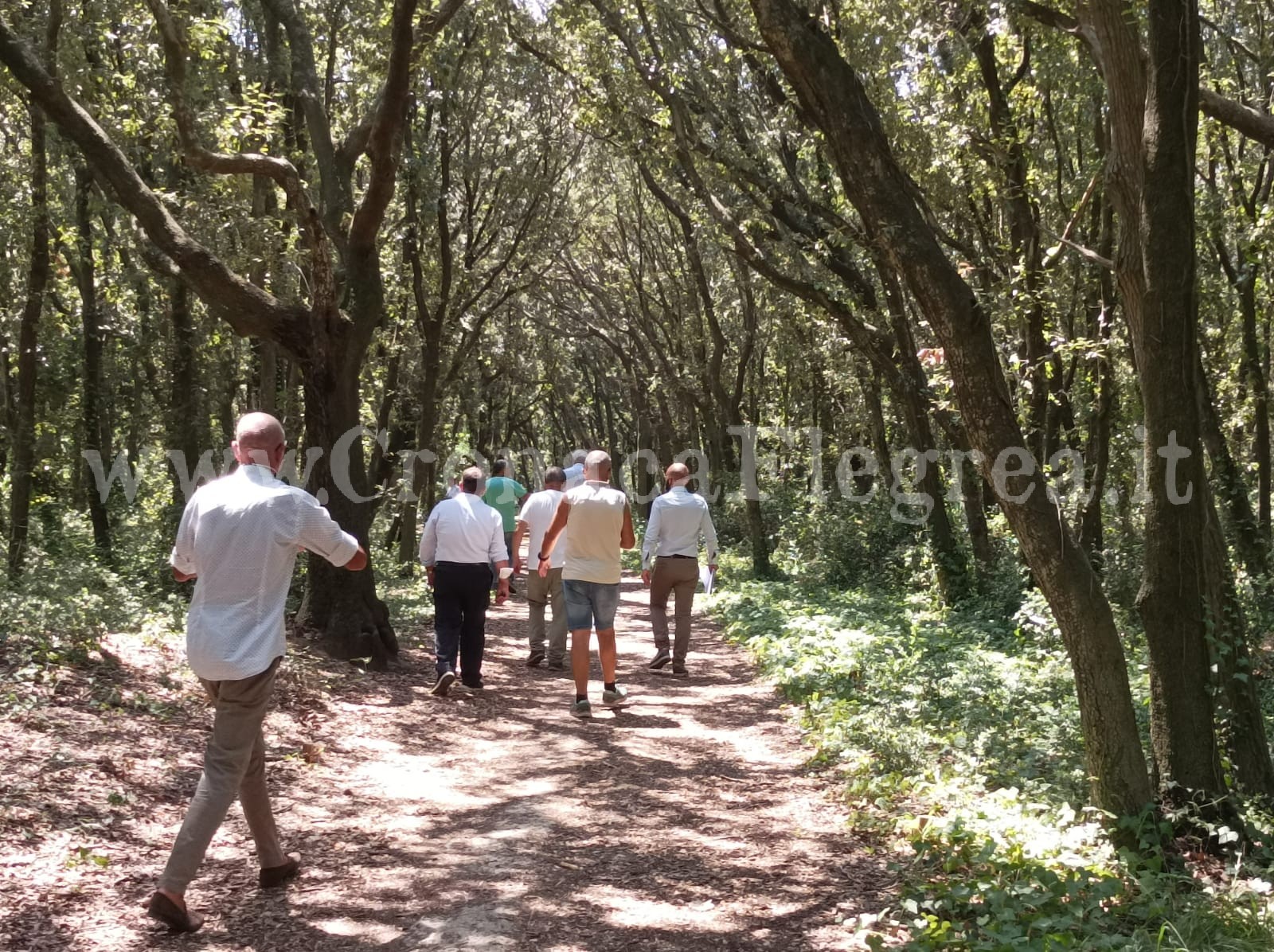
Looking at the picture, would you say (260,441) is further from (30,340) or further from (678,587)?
(30,340)

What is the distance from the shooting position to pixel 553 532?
10.4 metres

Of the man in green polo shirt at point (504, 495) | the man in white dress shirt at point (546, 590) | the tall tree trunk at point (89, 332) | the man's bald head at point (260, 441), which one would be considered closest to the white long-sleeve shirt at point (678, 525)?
the man in white dress shirt at point (546, 590)

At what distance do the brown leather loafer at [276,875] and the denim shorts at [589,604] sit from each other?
4.35 meters

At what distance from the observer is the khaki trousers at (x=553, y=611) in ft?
39.5

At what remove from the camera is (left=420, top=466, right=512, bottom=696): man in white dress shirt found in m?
10.1

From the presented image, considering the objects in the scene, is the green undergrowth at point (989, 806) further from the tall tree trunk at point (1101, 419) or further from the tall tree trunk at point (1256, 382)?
the tall tree trunk at point (1256, 382)

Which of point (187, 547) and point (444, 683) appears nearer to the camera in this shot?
point (187, 547)

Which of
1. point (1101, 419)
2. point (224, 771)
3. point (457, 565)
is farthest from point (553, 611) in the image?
point (224, 771)

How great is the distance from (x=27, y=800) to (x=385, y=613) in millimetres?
5961

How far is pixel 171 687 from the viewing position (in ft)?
27.0

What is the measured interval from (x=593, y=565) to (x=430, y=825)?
11.3 ft

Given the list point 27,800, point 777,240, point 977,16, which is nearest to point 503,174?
point 777,240

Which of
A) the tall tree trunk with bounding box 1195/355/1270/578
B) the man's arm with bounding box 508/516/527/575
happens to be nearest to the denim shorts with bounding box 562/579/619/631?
the man's arm with bounding box 508/516/527/575

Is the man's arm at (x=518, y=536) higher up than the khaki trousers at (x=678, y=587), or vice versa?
the man's arm at (x=518, y=536)
